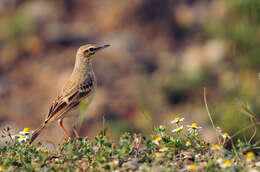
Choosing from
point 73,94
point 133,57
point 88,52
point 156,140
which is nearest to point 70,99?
point 73,94

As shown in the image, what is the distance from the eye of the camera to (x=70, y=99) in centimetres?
632

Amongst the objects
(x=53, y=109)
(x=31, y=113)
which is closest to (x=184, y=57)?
(x=31, y=113)

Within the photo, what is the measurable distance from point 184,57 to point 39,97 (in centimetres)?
503

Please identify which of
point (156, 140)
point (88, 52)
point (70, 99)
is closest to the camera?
point (156, 140)

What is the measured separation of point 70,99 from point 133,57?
871cm

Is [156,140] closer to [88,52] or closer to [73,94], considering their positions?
[73,94]

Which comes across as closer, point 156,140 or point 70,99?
point 156,140

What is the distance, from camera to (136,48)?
50.6 feet

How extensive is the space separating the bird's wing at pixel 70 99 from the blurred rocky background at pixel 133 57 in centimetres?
370

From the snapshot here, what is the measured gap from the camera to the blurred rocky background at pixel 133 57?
1200 centimetres

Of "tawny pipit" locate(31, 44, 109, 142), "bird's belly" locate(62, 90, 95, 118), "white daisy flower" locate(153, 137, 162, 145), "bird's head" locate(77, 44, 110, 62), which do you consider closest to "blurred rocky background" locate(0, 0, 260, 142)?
"bird's head" locate(77, 44, 110, 62)

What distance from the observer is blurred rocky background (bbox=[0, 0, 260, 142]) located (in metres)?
12.0

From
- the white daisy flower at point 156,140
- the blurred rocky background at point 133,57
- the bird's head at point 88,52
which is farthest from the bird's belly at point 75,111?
the blurred rocky background at point 133,57

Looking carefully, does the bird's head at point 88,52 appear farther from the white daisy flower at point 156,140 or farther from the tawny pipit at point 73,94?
the white daisy flower at point 156,140
